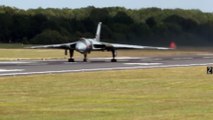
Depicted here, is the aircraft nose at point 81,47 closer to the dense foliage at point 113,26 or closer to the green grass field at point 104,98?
the dense foliage at point 113,26

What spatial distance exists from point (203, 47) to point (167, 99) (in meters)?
45.8

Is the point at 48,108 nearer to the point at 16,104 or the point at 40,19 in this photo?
the point at 16,104

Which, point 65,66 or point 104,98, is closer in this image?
point 104,98

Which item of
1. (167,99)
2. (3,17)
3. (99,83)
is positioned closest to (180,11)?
(3,17)

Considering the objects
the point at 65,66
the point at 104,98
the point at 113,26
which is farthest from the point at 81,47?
the point at 104,98

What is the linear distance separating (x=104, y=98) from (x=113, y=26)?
60.3m

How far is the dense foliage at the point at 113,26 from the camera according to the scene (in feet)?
228

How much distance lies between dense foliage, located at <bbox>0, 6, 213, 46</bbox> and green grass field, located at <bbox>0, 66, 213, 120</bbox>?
37.5 metres

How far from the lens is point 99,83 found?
93.0ft

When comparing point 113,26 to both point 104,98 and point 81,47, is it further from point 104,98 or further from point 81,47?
point 104,98

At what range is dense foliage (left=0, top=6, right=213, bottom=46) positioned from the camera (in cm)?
6962

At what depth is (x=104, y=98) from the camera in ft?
70.9

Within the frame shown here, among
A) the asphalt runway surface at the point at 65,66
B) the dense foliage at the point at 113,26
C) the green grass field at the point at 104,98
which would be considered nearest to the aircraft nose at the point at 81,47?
the asphalt runway surface at the point at 65,66

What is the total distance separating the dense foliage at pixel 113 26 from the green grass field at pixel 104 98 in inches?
1478
